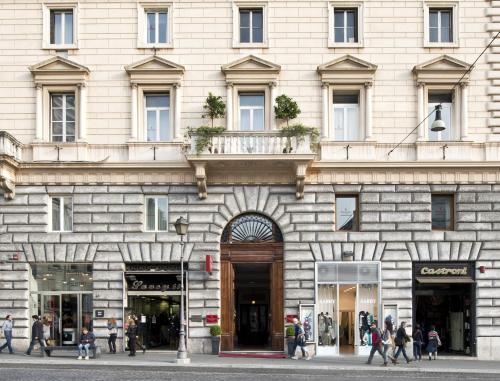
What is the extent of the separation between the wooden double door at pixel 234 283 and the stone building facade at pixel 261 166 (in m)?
0.17

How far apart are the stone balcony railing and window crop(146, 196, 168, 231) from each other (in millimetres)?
2880

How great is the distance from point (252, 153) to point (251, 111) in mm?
2562

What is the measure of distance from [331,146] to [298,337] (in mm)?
7758

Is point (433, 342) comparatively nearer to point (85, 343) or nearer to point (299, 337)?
point (299, 337)

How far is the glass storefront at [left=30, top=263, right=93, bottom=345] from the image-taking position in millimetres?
32938

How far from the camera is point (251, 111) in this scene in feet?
110

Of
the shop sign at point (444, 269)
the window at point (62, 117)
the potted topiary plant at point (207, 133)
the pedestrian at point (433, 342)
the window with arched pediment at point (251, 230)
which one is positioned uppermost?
the window at point (62, 117)

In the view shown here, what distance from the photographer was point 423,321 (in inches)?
1293

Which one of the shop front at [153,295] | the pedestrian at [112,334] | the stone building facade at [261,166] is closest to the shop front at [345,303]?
the stone building facade at [261,166]

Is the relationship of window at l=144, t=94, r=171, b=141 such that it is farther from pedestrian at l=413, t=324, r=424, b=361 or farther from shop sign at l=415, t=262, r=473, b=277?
pedestrian at l=413, t=324, r=424, b=361

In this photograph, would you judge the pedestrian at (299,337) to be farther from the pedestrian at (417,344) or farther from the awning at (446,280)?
the awning at (446,280)

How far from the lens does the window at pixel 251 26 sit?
110 ft

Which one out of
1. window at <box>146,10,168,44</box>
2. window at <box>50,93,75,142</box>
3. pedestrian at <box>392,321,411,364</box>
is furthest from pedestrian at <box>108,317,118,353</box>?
window at <box>146,10,168,44</box>

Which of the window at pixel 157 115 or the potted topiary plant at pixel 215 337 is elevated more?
the window at pixel 157 115
